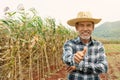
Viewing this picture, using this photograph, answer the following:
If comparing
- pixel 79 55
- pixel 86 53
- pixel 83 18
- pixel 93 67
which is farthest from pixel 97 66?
pixel 83 18

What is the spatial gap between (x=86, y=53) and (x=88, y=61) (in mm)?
78

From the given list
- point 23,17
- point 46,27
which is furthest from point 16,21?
point 46,27

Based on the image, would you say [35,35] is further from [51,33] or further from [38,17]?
[51,33]

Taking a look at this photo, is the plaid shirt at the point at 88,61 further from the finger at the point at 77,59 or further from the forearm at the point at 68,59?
the finger at the point at 77,59

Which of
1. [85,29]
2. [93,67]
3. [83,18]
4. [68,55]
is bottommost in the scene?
[93,67]

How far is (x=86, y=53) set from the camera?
3197 millimetres

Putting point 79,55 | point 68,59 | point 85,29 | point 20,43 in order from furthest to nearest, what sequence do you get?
point 20,43, point 85,29, point 68,59, point 79,55

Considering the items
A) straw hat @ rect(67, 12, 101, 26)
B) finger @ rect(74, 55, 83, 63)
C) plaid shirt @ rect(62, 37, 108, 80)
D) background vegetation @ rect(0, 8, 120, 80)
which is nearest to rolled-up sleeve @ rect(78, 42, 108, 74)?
plaid shirt @ rect(62, 37, 108, 80)

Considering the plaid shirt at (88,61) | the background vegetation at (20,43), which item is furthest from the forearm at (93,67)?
the background vegetation at (20,43)

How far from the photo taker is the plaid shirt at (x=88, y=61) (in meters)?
3.06

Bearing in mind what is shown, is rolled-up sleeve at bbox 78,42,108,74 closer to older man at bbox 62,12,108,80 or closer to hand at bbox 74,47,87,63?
older man at bbox 62,12,108,80

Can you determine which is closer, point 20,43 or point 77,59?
point 77,59

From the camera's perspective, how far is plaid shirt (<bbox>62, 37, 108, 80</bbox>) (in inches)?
120

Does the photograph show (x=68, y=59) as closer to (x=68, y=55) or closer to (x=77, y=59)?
(x=68, y=55)
